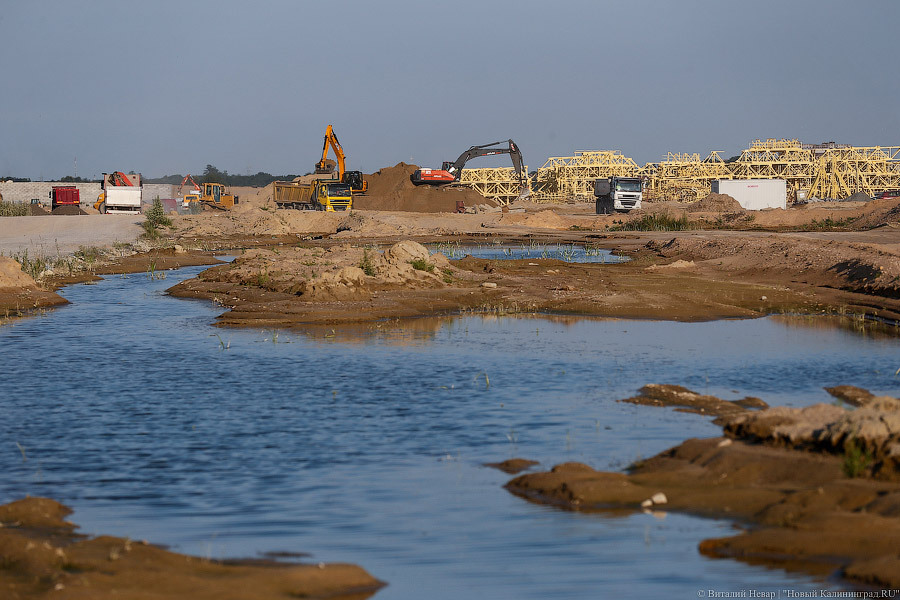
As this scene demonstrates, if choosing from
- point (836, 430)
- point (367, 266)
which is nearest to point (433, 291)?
point (367, 266)

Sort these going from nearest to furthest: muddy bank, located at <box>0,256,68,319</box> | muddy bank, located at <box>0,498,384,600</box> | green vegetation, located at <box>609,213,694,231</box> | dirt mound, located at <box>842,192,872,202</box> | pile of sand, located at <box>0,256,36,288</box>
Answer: muddy bank, located at <box>0,498,384,600</box>, muddy bank, located at <box>0,256,68,319</box>, pile of sand, located at <box>0,256,36,288</box>, green vegetation, located at <box>609,213,694,231</box>, dirt mound, located at <box>842,192,872,202</box>

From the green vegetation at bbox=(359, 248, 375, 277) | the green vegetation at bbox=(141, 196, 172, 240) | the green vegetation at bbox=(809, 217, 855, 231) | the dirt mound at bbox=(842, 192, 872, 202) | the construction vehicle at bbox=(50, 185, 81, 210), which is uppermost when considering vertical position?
the dirt mound at bbox=(842, 192, 872, 202)

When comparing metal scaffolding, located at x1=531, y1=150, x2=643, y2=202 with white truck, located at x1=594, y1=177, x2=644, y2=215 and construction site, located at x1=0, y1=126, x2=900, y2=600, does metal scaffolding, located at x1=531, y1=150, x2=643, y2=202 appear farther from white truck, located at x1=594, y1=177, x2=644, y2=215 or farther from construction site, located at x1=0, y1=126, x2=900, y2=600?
construction site, located at x1=0, y1=126, x2=900, y2=600

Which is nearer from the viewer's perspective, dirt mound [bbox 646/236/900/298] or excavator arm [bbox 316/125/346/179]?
dirt mound [bbox 646/236/900/298]

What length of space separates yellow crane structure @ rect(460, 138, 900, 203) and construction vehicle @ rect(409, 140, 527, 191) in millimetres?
19352

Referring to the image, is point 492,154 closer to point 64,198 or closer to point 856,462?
point 64,198

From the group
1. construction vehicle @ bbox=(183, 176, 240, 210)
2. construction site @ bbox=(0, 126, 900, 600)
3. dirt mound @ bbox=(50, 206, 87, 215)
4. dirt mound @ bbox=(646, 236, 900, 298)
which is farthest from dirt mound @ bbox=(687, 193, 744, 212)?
dirt mound @ bbox=(50, 206, 87, 215)

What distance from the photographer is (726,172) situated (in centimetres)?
10706

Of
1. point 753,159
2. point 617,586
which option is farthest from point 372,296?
point 753,159

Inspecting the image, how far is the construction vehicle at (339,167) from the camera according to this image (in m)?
66.7

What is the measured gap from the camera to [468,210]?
8056cm

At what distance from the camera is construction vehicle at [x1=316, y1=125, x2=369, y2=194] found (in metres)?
66.7

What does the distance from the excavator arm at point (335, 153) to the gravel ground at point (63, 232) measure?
43.0 ft

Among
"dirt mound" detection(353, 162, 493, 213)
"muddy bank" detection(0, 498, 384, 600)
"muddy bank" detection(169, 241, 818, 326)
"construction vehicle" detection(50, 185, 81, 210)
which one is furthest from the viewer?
"dirt mound" detection(353, 162, 493, 213)
